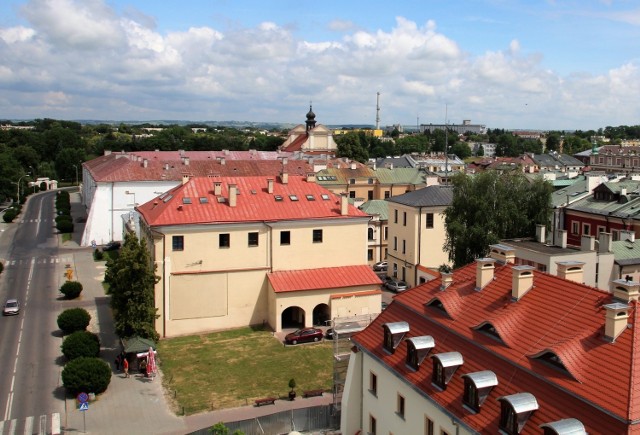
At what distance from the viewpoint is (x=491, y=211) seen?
44.6m

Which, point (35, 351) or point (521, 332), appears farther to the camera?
point (35, 351)

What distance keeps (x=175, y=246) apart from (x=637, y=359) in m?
31.0

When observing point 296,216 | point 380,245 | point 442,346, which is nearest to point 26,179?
point 380,245

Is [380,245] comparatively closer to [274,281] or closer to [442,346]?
[274,281]

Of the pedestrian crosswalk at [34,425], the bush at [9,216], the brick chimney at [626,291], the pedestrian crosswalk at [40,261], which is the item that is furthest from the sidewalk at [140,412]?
the bush at [9,216]

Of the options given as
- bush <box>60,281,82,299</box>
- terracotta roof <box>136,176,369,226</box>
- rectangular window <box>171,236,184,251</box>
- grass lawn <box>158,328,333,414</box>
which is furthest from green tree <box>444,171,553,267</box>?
bush <box>60,281,82,299</box>

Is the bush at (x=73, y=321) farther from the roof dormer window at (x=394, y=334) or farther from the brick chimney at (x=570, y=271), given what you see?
the brick chimney at (x=570, y=271)

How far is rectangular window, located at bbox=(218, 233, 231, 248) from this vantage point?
43094mm

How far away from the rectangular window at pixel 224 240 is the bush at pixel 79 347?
10892 mm

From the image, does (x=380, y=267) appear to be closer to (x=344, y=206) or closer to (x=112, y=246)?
(x=344, y=206)

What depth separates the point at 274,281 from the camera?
1705 inches

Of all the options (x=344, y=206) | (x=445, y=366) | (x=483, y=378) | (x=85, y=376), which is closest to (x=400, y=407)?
(x=445, y=366)

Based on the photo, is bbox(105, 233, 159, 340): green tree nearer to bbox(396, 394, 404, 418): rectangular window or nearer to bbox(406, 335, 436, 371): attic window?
bbox(396, 394, 404, 418): rectangular window

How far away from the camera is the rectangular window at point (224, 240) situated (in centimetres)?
4309
